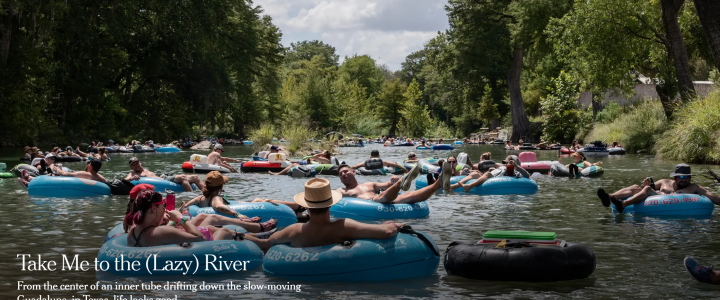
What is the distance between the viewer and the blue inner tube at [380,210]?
452 inches

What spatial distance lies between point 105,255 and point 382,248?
2.95 m

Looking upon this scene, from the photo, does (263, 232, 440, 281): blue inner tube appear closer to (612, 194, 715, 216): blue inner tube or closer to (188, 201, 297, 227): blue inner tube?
(188, 201, 297, 227): blue inner tube

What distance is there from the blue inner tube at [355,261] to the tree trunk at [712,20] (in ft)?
23.4

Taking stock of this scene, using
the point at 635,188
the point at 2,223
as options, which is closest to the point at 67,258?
the point at 2,223

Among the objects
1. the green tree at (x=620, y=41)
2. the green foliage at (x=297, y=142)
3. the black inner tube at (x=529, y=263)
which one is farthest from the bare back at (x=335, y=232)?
the green foliage at (x=297, y=142)

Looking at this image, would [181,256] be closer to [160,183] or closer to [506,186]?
[160,183]

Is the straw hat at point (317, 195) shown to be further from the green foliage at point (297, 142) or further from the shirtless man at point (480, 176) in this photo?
the green foliage at point (297, 142)

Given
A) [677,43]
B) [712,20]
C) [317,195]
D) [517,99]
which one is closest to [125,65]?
[517,99]

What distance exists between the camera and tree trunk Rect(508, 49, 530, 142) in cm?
4700

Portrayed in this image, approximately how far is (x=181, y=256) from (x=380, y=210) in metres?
4.76

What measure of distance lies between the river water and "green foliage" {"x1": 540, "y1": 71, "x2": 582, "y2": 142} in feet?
89.8

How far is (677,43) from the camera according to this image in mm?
26375

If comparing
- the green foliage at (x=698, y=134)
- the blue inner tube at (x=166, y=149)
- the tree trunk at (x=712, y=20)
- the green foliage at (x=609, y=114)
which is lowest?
the blue inner tube at (x=166, y=149)

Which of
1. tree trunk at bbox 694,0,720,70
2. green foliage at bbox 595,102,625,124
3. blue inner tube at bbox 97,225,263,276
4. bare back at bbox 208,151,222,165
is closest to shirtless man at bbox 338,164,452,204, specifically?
blue inner tube at bbox 97,225,263,276
